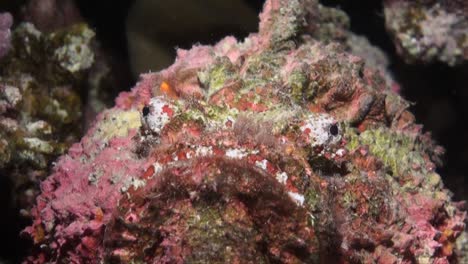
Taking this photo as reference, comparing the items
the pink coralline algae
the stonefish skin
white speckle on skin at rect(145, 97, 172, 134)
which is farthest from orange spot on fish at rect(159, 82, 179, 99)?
the pink coralline algae

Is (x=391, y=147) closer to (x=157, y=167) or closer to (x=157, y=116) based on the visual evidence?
(x=157, y=116)

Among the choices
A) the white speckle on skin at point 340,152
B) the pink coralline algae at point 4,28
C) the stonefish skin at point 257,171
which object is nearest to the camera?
the stonefish skin at point 257,171

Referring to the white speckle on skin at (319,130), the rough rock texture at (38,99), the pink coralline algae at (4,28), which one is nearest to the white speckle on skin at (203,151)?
the white speckle on skin at (319,130)

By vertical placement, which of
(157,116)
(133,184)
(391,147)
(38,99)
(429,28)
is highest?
(429,28)

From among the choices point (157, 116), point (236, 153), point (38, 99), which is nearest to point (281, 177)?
point (236, 153)

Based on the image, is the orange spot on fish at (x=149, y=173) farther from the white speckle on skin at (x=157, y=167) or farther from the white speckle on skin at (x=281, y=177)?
the white speckle on skin at (x=281, y=177)
